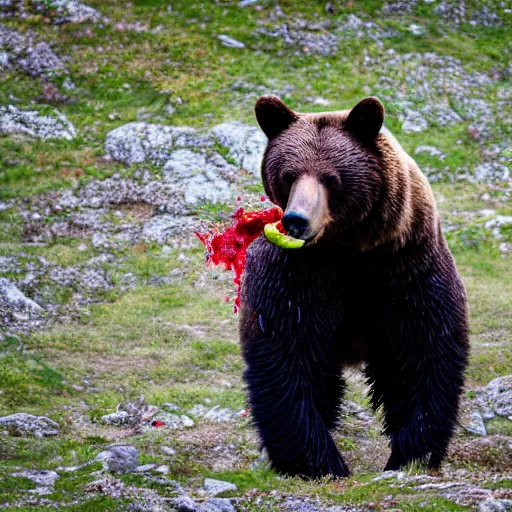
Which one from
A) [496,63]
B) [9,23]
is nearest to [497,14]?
[496,63]

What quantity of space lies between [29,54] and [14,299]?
9238 mm

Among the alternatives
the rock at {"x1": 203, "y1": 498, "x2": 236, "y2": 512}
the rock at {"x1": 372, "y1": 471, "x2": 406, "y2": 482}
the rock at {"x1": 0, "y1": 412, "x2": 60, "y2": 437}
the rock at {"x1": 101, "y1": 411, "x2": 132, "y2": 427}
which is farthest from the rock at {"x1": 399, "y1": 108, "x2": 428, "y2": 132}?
the rock at {"x1": 203, "y1": 498, "x2": 236, "y2": 512}

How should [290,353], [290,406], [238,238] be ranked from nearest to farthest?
[290,353]
[290,406]
[238,238]

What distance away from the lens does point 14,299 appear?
1242 cm

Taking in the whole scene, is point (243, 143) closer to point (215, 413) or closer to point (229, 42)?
point (229, 42)

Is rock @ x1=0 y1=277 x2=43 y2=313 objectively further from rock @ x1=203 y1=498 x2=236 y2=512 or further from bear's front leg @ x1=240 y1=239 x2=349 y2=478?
rock @ x1=203 y1=498 x2=236 y2=512

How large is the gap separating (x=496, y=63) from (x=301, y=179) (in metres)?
16.2

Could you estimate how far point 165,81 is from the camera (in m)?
19.4

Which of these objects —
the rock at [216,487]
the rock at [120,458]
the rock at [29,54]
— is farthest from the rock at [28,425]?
the rock at [29,54]

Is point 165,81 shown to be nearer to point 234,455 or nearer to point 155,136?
point 155,136

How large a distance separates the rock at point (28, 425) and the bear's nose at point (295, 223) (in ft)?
14.3

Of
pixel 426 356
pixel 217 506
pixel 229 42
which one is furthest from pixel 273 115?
pixel 229 42

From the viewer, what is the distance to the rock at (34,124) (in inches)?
701

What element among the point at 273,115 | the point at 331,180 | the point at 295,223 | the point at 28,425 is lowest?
the point at 28,425
